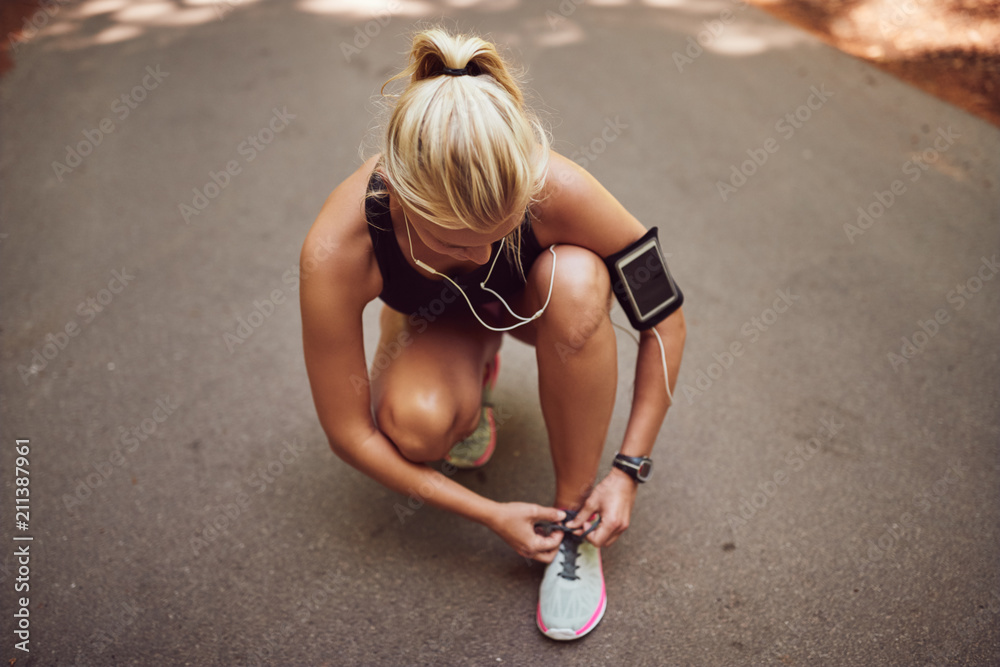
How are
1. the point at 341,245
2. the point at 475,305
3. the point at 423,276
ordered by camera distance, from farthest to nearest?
the point at 475,305
the point at 423,276
the point at 341,245

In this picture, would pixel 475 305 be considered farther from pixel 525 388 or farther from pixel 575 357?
pixel 525 388

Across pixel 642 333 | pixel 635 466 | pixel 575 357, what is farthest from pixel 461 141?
pixel 635 466

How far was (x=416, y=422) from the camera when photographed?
49.1 inches

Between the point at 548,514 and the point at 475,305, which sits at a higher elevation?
the point at 475,305

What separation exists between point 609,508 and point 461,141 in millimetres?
744

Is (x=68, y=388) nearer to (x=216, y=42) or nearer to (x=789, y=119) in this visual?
(x=216, y=42)

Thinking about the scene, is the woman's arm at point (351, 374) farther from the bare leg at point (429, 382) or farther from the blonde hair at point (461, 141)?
the blonde hair at point (461, 141)

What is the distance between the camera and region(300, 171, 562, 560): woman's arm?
43.8 inches

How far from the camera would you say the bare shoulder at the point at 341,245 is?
1099mm

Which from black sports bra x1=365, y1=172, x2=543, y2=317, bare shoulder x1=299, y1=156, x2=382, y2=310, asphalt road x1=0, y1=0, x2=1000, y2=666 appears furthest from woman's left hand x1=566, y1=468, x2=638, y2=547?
bare shoulder x1=299, y1=156, x2=382, y2=310

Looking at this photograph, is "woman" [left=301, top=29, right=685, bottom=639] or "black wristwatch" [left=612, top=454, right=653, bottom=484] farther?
"black wristwatch" [left=612, top=454, right=653, bottom=484]

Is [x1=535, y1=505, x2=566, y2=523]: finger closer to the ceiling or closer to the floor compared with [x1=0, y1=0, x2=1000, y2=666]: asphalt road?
closer to the ceiling

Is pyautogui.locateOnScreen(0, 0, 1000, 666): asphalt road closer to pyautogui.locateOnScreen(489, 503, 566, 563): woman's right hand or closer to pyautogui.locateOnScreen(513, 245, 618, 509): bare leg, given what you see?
pyautogui.locateOnScreen(489, 503, 566, 563): woman's right hand

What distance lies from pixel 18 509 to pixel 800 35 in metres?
3.46
